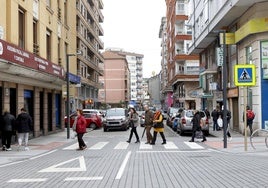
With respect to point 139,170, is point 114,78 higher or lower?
higher

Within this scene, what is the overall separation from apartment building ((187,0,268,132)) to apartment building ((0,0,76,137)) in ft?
29.0

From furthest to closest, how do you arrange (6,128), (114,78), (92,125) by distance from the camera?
(114,78) < (92,125) < (6,128)

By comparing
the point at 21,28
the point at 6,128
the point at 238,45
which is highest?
the point at 21,28

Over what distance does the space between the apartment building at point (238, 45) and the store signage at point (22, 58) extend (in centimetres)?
838

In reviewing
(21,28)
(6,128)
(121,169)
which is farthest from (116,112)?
(121,169)

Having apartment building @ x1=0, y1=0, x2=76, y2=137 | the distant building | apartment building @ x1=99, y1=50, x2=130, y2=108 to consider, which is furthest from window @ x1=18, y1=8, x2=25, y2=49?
the distant building

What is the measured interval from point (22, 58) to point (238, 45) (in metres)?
14.6

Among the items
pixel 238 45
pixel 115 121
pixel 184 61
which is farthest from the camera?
pixel 184 61

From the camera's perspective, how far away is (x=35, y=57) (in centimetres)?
2320

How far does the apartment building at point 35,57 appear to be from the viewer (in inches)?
837

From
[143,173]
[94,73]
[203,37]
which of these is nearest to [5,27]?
[143,173]

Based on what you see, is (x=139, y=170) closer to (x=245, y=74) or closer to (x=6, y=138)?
(x=245, y=74)

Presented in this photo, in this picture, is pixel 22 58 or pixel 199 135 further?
pixel 199 135

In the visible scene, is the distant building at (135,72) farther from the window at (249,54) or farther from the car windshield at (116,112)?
the window at (249,54)
